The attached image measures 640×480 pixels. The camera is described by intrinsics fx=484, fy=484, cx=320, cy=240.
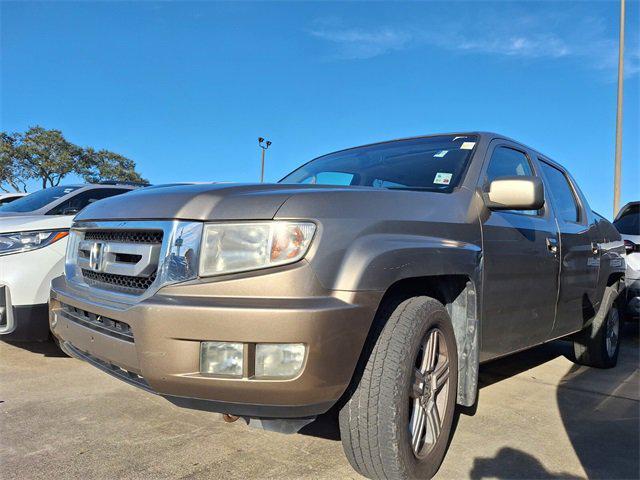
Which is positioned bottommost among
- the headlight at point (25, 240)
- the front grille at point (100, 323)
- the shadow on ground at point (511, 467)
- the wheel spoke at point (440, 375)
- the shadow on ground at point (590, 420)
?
the shadow on ground at point (590, 420)

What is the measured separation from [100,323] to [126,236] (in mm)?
401

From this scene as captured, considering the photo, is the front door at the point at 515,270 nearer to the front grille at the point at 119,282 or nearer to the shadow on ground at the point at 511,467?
the shadow on ground at the point at 511,467

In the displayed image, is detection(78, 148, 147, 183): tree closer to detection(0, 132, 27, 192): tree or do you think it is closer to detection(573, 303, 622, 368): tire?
detection(0, 132, 27, 192): tree

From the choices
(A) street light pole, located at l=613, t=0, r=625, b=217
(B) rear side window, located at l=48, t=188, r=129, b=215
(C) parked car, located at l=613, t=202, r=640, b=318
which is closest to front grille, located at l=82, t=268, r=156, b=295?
(B) rear side window, located at l=48, t=188, r=129, b=215

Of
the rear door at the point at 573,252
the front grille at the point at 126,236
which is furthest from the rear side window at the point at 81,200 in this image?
the rear door at the point at 573,252

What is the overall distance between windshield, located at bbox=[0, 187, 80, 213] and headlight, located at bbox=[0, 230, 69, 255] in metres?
1.61

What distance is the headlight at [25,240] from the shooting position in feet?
12.2

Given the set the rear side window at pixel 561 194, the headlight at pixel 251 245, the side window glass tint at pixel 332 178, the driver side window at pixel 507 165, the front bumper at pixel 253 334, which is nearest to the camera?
the front bumper at pixel 253 334

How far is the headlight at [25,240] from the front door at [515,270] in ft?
10.6

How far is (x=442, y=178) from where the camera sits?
2828mm

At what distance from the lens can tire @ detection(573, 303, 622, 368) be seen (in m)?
4.39

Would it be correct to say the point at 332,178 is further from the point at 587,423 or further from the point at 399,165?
the point at 587,423

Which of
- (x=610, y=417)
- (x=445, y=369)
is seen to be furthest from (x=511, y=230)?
(x=610, y=417)

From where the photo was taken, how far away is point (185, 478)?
223 cm
